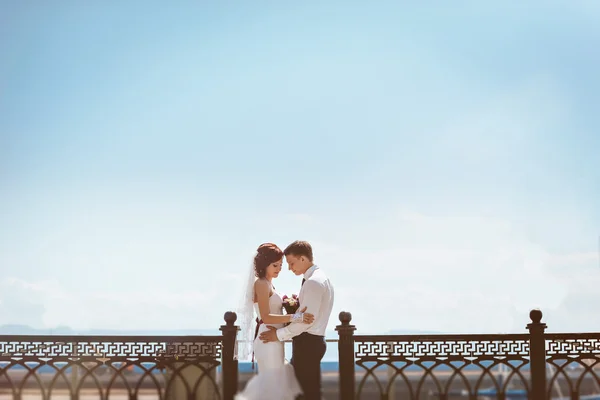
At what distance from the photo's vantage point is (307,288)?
17.4 feet

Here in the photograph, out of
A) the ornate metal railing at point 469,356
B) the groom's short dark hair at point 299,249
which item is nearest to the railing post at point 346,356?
the ornate metal railing at point 469,356

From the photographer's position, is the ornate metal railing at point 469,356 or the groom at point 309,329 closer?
the groom at point 309,329

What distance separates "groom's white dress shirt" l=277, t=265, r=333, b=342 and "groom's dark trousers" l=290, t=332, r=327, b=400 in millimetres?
61

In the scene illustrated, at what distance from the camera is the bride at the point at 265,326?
17.6 ft

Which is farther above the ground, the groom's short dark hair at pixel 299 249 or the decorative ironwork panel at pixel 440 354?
the groom's short dark hair at pixel 299 249

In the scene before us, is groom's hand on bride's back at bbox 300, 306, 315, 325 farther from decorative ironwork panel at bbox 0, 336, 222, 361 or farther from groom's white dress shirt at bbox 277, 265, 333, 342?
decorative ironwork panel at bbox 0, 336, 222, 361

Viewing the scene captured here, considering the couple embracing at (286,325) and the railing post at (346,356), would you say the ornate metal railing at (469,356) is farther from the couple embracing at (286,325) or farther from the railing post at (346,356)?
the couple embracing at (286,325)

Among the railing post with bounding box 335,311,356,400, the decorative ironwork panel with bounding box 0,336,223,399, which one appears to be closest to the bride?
the decorative ironwork panel with bounding box 0,336,223,399

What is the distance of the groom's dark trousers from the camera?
5.35 meters

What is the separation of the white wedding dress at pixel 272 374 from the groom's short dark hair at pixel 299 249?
0.38 m

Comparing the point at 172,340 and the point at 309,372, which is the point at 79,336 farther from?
the point at 309,372

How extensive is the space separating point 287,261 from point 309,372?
35.5 inches

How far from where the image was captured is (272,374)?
A: 544cm

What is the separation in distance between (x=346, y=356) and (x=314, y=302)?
60 centimetres
